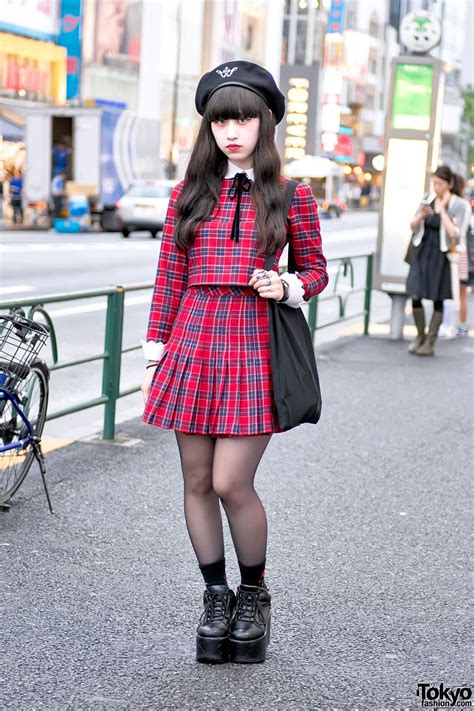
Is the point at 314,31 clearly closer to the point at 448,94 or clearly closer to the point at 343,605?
the point at 448,94

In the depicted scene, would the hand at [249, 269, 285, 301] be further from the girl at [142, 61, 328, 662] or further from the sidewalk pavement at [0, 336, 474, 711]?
the sidewalk pavement at [0, 336, 474, 711]

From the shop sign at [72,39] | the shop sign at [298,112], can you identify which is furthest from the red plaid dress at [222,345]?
the shop sign at [298,112]

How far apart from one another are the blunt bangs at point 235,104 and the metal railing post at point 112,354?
11.8 ft

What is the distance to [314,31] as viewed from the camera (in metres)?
82.6

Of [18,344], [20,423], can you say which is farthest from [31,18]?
[18,344]

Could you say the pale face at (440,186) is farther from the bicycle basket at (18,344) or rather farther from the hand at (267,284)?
the hand at (267,284)

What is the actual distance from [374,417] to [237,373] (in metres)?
5.12

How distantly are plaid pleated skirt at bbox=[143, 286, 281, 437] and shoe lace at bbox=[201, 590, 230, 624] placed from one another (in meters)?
0.55

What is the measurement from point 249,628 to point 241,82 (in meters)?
1.67

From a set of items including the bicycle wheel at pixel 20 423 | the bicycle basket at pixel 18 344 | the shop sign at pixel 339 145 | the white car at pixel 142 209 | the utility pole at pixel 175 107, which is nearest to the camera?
the bicycle basket at pixel 18 344

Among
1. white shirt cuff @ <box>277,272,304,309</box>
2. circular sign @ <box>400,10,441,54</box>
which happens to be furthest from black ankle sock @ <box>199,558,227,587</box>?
circular sign @ <box>400,10,441,54</box>

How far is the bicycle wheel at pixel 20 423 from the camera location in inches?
220

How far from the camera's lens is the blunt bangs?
3752 mm

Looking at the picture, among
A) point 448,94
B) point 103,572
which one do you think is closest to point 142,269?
point 103,572
